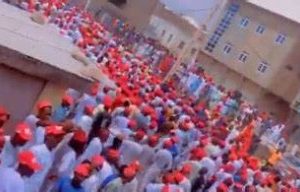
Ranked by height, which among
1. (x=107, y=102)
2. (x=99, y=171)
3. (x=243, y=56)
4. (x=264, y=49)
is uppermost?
(x=99, y=171)

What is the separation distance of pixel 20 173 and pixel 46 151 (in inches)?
35.2

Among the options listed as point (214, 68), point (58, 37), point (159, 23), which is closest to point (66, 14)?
point (58, 37)

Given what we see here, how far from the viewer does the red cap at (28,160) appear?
659 centimetres

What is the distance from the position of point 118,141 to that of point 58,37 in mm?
6397

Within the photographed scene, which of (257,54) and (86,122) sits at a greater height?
(86,122)

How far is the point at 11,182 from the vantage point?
6422 millimetres

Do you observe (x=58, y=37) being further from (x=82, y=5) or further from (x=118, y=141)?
(x=82, y=5)

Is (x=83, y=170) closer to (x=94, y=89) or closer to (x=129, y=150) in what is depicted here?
(x=129, y=150)

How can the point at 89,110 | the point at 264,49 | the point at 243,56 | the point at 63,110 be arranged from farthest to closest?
the point at 243,56 < the point at 264,49 < the point at 63,110 < the point at 89,110

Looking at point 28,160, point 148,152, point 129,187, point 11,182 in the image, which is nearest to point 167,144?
point 148,152

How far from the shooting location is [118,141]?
1038 centimetres

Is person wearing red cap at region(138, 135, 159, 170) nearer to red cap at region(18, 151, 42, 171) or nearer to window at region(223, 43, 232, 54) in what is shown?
red cap at region(18, 151, 42, 171)

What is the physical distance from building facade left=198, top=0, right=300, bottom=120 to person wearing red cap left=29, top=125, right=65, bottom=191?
103ft

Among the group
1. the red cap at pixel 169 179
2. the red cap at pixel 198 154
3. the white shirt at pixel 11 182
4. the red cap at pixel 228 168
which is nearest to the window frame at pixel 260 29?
the red cap at pixel 228 168
